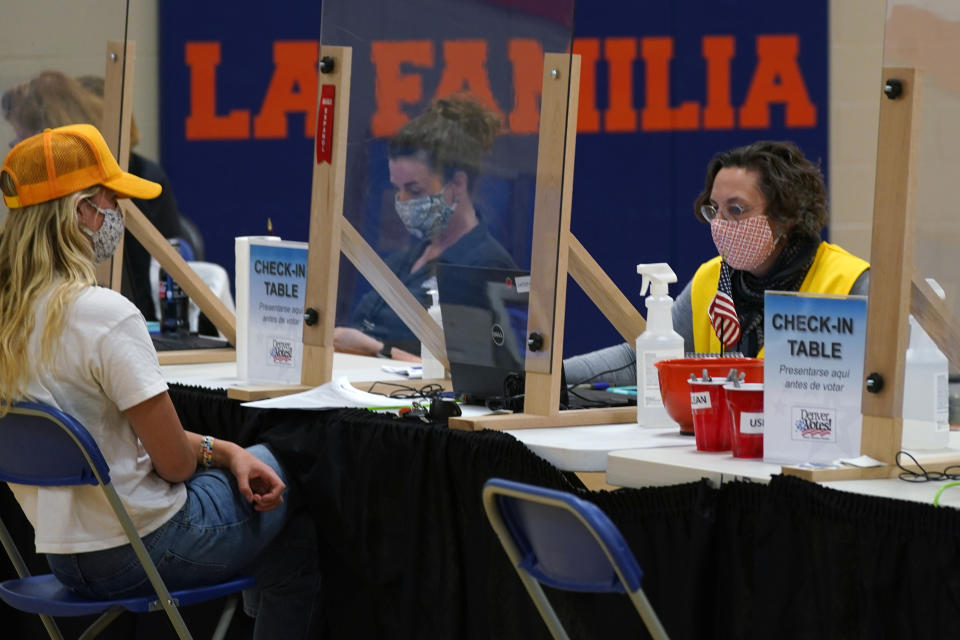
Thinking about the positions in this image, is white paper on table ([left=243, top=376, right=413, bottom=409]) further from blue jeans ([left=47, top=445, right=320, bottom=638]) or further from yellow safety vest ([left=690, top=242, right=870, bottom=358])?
yellow safety vest ([left=690, top=242, right=870, bottom=358])

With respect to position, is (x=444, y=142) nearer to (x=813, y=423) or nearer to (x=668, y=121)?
(x=813, y=423)

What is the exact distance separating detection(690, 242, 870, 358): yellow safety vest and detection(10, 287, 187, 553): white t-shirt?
3.81 ft

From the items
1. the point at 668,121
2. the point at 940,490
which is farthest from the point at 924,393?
the point at 668,121

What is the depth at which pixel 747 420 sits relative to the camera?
1888 mm

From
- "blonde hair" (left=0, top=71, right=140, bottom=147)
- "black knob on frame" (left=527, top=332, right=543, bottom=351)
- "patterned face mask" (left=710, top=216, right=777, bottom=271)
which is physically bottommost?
"black knob on frame" (left=527, top=332, right=543, bottom=351)

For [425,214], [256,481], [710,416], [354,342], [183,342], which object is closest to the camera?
[710,416]

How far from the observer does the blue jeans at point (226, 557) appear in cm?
212

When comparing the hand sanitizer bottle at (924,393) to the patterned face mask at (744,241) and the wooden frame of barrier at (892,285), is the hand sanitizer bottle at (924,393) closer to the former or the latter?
the wooden frame of barrier at (892,285)

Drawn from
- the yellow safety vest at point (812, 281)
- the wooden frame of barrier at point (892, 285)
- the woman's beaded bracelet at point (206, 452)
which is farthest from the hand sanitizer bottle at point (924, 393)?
the woman's beaded bracelet at point (206, 452)

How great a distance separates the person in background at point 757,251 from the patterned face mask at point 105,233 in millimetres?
913

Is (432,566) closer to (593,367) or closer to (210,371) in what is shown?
(593,367)

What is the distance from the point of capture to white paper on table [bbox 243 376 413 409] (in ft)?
7.92

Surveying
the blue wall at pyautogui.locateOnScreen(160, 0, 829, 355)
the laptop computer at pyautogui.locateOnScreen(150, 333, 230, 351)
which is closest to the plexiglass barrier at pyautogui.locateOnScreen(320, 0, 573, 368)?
the laptop computer at pyautogui.locateOnScreen(150, 333, 230, 351)

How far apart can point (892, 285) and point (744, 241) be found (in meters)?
0.96
